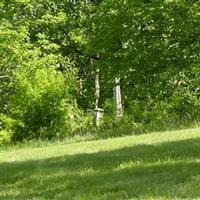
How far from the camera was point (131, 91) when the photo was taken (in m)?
32.8

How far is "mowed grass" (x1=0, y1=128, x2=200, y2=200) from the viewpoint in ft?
27.7

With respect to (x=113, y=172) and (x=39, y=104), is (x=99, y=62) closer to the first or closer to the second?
(x=39, y=104)

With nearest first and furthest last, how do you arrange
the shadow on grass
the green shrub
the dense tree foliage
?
the shadow on grass
the dense tree foliage
the green shrub

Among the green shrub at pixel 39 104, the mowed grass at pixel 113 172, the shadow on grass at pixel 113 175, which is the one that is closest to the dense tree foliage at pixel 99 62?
the green shrub at pixel 39 104

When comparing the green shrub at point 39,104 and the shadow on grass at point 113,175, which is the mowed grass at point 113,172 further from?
the green shrub at point 39,104

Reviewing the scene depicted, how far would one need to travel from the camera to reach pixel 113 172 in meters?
10.2

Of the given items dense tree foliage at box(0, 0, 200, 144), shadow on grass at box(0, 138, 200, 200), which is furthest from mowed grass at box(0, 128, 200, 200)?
dense tree foliage at box(0, 0, 200, 144)

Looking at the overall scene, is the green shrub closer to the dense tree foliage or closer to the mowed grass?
the dense tree foliage

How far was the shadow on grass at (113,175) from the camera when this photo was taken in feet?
27.7

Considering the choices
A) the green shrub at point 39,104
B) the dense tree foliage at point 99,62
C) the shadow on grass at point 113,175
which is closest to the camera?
the shadow on grass at point 113,175

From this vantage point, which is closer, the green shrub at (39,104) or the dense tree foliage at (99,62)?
the dense tree foliage at (99,62)

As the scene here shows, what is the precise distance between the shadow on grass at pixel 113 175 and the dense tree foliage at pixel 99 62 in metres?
6.77

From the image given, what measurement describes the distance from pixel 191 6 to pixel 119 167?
15121 mm

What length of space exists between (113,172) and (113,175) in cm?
28
